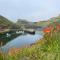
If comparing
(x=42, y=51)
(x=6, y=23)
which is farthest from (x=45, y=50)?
(x=6, y=23)

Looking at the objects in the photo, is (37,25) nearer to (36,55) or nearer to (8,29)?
(8,29)

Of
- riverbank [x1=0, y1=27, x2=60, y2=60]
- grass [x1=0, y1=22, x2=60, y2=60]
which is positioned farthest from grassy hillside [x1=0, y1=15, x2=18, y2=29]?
riverbank [x1=0, y1=27, x2=60, y2=60]

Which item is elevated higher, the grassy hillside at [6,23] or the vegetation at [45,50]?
the grassy hillside at [6,23]

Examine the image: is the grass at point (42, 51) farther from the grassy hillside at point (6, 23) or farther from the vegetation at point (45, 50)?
the grassy hillside at point (6, 23)

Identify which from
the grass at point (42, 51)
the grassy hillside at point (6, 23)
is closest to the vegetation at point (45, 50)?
the grass at point (42, 51)

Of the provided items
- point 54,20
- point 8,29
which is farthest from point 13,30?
point 54,20

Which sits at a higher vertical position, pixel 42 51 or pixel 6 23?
pixel 6 23

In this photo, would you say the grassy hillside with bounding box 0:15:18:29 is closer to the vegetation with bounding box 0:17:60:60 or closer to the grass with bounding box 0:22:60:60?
the vegetation with bounding box 0:17:60:60

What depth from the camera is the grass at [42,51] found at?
23.8 ft

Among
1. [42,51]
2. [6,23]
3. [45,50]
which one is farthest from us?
[6,23]

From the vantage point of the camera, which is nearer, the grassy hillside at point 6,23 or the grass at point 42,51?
the grass at point 42,51

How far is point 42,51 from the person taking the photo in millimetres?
8172

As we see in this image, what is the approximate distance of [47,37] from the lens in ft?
31.7

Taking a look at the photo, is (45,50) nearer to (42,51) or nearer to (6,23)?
(42,51)
